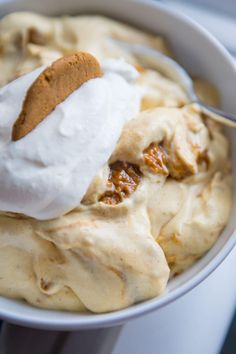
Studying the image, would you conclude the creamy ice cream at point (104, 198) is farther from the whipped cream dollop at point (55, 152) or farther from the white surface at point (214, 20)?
the white surface at point (214, 20)

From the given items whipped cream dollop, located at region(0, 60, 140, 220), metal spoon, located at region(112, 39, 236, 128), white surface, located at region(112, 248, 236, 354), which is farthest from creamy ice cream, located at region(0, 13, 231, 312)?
white surface, located at region(112, 248, 236, 354)

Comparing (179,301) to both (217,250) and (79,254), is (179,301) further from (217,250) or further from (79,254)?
(79,254)

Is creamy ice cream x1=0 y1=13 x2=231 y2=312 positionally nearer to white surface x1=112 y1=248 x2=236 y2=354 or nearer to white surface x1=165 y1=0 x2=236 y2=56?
white surface x1=112 y1=248 x2=236 y2=354

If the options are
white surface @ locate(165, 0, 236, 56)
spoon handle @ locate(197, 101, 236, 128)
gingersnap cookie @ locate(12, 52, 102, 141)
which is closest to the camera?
gingersnap cookie @ locate(12, 52, 102, 141)

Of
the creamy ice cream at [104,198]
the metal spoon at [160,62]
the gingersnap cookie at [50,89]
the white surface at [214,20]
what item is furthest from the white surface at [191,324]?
the white surface at [214,20]

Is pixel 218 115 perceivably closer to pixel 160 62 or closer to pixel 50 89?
pixel 160 62

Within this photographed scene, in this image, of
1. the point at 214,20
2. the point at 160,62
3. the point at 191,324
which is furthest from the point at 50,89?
the point at 214,20
